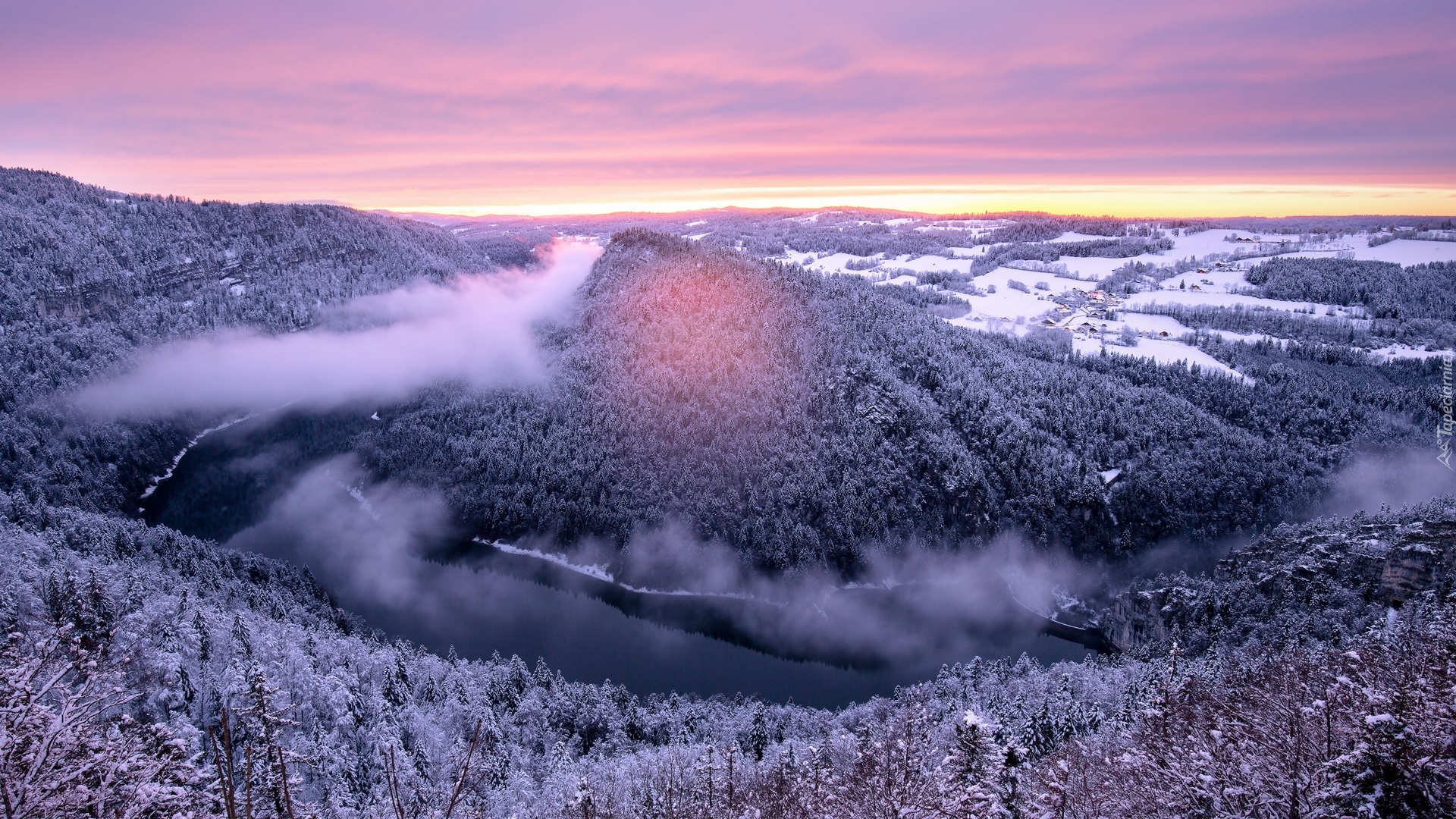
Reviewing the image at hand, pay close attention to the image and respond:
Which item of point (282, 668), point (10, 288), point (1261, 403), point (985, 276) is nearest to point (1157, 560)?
point (1261, 403)

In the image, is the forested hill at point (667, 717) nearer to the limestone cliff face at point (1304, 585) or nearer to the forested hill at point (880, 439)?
the limestone cliff face at point (1304, 585)

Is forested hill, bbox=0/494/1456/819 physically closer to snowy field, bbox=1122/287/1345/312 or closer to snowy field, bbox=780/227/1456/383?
snowy field, bbox=780/227/1456/383

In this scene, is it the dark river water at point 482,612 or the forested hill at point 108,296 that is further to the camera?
the forested hill at point 108,296

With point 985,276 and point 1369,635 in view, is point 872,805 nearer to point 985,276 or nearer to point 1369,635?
point 1369,635


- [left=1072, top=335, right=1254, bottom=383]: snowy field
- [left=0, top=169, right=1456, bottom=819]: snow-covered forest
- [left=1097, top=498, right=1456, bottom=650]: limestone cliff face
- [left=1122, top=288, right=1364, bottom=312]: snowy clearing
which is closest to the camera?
[left=0, top=169, right=1456, bottom=819]: snow-covered forest

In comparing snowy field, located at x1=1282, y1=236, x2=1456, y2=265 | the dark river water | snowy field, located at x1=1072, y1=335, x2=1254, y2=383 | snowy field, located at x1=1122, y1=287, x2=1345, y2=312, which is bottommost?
the dark river water

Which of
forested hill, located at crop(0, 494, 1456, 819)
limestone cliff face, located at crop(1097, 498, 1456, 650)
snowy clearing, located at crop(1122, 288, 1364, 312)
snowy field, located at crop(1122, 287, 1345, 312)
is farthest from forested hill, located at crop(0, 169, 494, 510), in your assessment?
snowy field, located at crop(1122, 287, 1345, 312)

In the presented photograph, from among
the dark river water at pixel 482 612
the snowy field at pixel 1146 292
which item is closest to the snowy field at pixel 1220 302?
the snowy field at pixel 1146 292
